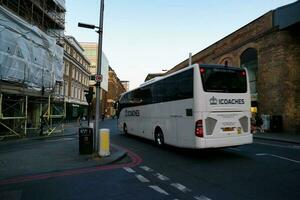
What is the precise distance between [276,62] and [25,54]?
64.2ft

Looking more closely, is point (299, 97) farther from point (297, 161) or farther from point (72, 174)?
point (72, 174)

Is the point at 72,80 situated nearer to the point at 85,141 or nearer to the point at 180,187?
the point at 85,141

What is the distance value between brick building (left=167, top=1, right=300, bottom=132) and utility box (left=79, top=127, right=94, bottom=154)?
16781 millimetres

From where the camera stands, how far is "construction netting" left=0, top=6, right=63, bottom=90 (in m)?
16.0

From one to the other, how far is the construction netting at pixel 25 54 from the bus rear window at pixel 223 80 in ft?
40.4

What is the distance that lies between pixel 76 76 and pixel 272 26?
34.4 m

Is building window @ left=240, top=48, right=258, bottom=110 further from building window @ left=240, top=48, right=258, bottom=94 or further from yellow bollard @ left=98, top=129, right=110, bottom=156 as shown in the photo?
yellow bollard @ left=98, top=129, right=110, bottom=156

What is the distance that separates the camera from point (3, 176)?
7.28m

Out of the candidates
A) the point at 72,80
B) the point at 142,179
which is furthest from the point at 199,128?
the point at 72,80

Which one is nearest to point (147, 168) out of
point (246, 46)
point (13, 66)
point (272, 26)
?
point (13, 66)

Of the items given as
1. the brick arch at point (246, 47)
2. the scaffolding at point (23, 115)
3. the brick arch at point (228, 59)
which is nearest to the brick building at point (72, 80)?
the scaffolding at point (23, 115)

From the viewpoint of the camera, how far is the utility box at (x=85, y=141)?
34.3 ft

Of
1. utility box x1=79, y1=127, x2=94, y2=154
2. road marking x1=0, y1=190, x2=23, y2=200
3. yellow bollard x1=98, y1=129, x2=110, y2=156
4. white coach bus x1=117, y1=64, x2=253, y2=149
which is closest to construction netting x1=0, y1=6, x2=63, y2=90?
utility box x1=79, y1=127, x2=94, y2=154

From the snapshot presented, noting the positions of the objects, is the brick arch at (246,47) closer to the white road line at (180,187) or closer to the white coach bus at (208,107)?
the white coach bus at (208,107)
